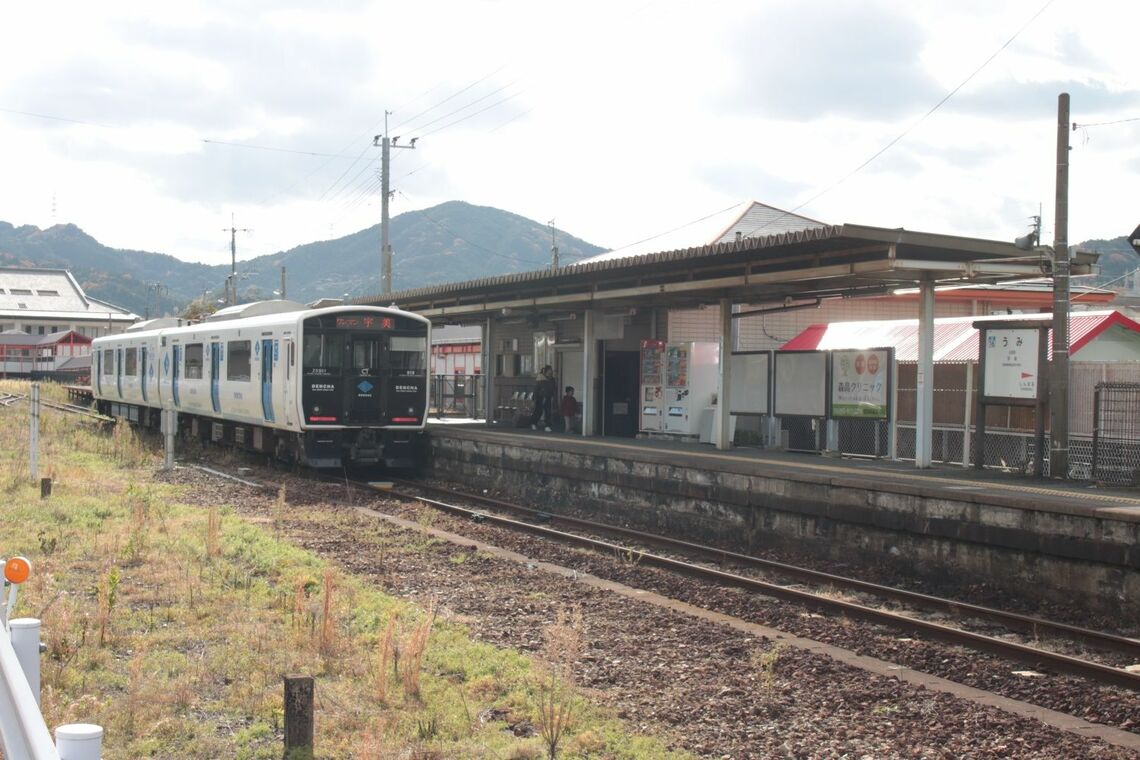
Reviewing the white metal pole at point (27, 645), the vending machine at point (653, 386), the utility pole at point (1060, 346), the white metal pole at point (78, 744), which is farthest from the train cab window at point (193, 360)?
the white metal pole at point (78, 744)

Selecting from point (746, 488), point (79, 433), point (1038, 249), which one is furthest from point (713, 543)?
point (79, 433)

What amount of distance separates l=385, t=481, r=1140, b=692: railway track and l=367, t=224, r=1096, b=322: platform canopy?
439cm

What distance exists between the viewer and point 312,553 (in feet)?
38.4

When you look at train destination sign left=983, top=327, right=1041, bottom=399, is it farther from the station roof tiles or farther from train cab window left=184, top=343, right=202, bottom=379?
train cab window left=184, top=343, right=202, bottom=379

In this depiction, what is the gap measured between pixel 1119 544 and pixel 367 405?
13.9 metres

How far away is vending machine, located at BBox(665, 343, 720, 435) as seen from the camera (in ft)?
69.2

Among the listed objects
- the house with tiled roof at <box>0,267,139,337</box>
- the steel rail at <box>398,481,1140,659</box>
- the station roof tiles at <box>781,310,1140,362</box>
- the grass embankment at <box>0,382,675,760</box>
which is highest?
the house with tiled roof at <box>0,267,139,337</box>

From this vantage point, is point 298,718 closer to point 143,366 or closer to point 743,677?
point 743,677

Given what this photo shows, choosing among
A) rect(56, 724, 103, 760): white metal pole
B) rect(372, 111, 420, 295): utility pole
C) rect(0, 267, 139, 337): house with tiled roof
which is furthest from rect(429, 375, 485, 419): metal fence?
rect(0, 267, 139, 337): house with tiled roof

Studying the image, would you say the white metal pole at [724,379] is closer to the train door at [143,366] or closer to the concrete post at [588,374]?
the concrete post at [588,374]

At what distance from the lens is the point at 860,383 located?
17828mm

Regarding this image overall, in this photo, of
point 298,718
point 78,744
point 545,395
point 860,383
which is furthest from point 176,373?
point 78,744

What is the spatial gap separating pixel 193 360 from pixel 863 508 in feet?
60.3

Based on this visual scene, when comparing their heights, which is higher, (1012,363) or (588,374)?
(1012,363)
